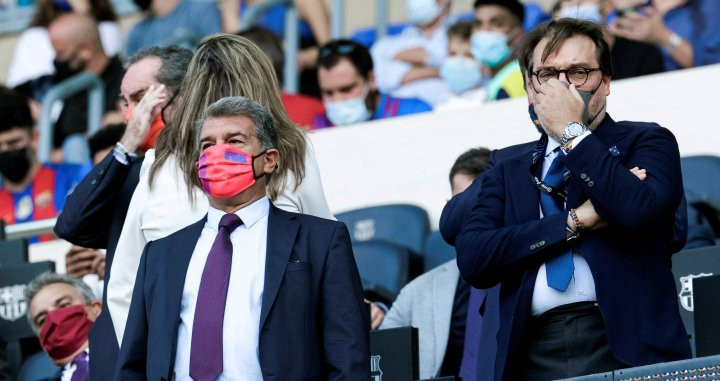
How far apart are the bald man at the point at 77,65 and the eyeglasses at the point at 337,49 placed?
1687mm

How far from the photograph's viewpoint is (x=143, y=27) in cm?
1065

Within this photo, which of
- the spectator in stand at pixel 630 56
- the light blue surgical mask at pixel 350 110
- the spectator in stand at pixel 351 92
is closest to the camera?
the spectator in stand at pixel 630 56

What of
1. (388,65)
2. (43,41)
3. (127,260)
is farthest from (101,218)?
(43,41)

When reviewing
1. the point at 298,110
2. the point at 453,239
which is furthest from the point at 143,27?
the point at 453,239

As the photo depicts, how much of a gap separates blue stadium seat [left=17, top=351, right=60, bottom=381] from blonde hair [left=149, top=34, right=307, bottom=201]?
2.62 meters

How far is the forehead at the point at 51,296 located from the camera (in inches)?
263

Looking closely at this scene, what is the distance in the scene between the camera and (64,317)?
255 inches

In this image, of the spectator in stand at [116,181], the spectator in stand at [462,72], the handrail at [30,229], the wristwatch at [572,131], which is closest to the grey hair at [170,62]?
the spectator in stand at [116,181]

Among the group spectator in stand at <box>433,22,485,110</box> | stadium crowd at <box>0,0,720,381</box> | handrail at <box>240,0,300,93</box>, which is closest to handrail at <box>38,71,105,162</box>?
handrail at <box>240,0,300,93</box>

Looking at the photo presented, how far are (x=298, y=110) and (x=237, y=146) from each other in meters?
5.18

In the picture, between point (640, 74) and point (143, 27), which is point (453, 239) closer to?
point (640, 74)

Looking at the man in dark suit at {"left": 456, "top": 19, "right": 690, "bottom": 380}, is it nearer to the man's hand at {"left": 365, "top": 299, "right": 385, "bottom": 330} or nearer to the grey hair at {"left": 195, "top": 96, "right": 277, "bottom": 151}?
the grey hair at {"left": 195, "top": 96, "right": 277, "bottom": 151}

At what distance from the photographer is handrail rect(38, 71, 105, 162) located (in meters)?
10.2

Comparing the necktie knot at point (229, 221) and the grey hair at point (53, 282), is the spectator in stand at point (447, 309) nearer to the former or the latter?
the grey hair at point (53, 282)
